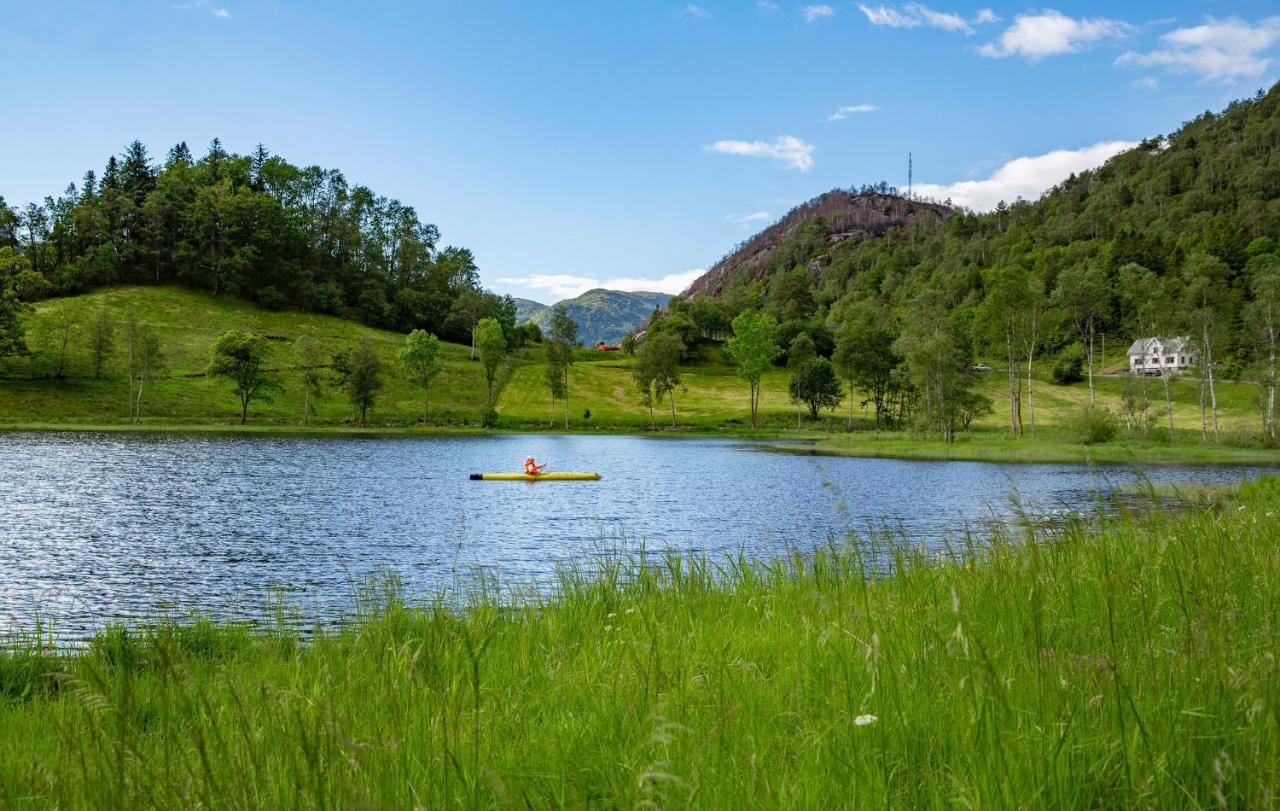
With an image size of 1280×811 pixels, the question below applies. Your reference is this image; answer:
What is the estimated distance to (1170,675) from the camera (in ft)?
10.2

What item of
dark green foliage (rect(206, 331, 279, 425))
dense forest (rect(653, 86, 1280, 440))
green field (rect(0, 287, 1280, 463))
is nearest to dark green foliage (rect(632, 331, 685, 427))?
green field (rect(0, 287, 1280, 463))

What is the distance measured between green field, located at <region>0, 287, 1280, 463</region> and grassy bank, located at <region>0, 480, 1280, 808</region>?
6062 cm

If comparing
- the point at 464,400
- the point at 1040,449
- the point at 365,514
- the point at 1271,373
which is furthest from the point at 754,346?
the point at 365,514

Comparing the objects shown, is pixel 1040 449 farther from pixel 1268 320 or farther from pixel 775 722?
pixel 775 722

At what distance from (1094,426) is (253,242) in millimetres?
140534

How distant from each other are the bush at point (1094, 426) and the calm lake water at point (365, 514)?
27.8 feet

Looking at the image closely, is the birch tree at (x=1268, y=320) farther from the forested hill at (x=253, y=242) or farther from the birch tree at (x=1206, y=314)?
the forested hill at (x=253, y=242)

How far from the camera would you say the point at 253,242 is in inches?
5674

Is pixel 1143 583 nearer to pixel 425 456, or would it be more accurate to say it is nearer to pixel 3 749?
pixel 3 749

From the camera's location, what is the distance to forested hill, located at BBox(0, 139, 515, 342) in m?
128

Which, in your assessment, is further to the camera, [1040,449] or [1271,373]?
[1040,449]

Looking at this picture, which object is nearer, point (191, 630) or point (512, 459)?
point (191, 630)

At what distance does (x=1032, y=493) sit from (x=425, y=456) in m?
44.0

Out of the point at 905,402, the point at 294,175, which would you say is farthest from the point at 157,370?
the point at 905,402
